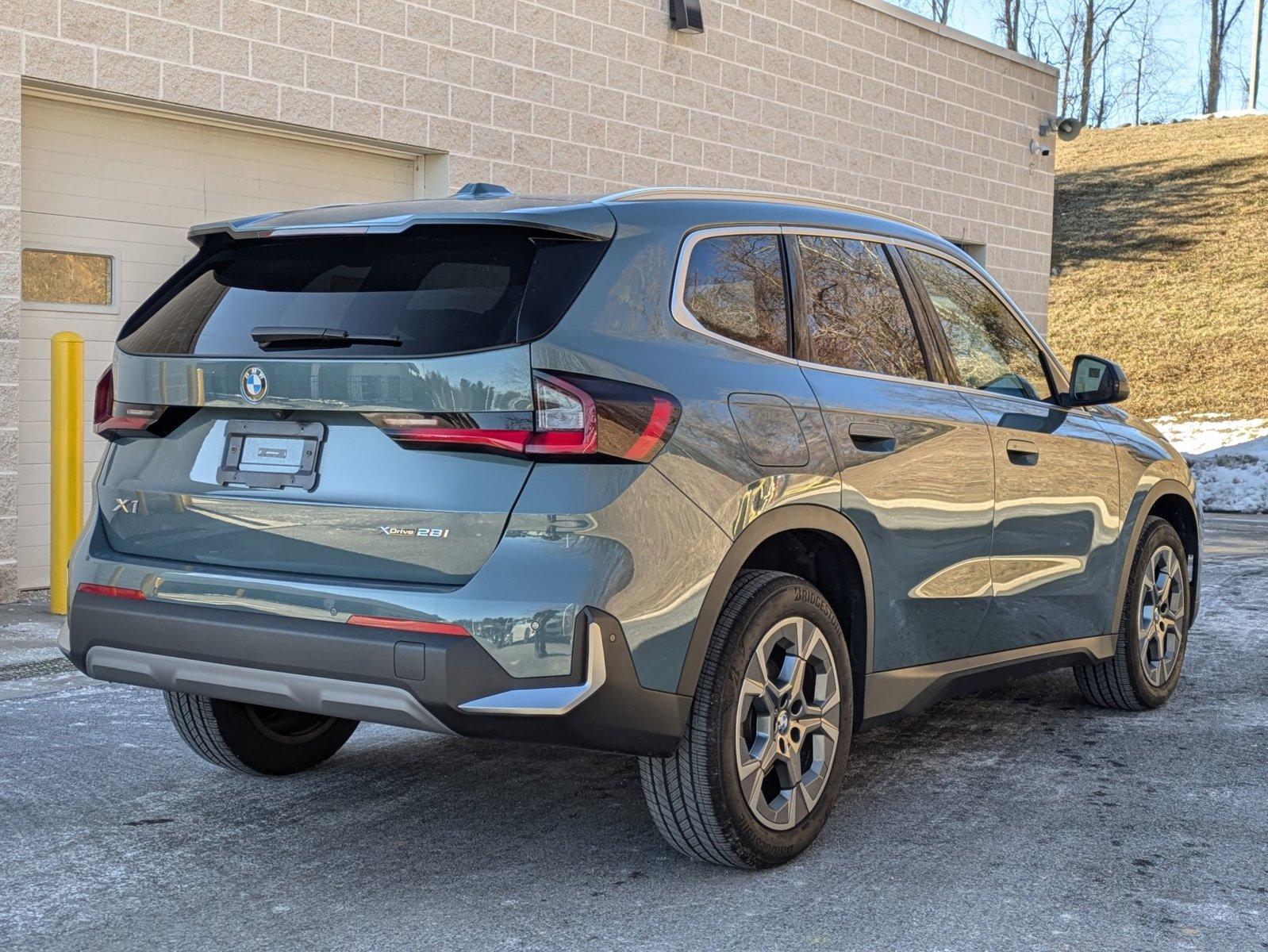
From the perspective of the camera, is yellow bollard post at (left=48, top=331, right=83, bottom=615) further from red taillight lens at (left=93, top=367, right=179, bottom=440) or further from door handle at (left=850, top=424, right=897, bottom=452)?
door handle at (left=850, top=424, right=897, bottom=452)

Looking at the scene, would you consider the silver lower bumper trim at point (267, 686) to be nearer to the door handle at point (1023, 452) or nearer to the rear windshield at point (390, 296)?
the rear windshield at point (390, 296)

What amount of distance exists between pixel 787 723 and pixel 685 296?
1.16 metres

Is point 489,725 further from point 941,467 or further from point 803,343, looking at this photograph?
point 941,467

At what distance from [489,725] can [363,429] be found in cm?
76

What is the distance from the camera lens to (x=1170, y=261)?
3884 cm

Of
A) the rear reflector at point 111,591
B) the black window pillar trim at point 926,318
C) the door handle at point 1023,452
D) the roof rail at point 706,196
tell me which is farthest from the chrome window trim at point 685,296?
the rear reflector at point 111,591

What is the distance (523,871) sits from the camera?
4.27 meters

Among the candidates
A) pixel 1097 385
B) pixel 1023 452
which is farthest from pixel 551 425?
pixel 1097 385

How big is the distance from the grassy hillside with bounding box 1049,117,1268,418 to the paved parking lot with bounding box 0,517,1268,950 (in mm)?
22523

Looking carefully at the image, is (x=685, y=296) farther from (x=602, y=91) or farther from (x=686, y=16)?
(x=686, y=16)

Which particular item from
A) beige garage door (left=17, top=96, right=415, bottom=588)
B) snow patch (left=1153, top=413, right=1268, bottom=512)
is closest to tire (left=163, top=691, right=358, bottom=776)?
beige garage door (left=17, top=96, right=415, bottom=588)

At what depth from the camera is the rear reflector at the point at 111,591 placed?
411 centimetres

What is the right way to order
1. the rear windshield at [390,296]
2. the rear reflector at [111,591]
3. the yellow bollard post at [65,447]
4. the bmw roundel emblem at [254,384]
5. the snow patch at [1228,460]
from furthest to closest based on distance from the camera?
the snow patch at [1228,460], the yellow bollard post at [65,447], the rear reflector at [111,591], the bmw roundel emblem at [254,384], the rear windshield at [390,296]

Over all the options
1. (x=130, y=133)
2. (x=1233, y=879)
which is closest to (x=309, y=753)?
(x=1233, y=879)
